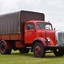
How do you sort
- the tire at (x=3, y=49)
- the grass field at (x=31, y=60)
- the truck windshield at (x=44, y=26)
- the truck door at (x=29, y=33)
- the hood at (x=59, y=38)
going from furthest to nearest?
the tire at (x=3, y=49) < the truck windshield at (x=44, y=26) < the truck door at (x=29, y=33) < the hood at (x=59, y=38) < the grass field at (x=31, y=60)

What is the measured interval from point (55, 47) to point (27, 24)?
328cm

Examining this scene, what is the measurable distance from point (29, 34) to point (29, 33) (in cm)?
7

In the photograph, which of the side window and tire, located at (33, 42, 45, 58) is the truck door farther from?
tire, located at (33, 42, 45, 58)

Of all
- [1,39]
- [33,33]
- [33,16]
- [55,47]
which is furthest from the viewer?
[1,39]

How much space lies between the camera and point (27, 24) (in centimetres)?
2336

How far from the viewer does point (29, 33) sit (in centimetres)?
2298

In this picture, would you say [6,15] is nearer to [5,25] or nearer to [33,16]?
[5,25]

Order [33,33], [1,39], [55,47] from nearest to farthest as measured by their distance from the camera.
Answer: [55,47]
[33,33]
[1,39]

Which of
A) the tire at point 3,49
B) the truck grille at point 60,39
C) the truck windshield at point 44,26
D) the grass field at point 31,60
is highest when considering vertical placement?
the truck windshield at point 44,26

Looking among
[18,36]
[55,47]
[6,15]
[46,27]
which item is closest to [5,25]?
[6,15]

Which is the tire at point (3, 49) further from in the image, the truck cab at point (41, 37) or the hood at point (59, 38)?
the hood at point (59, 38)

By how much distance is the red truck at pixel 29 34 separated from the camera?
2133 cm

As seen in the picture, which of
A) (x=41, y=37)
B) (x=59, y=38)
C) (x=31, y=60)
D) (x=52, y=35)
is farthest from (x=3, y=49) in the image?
(x=31, y=60)

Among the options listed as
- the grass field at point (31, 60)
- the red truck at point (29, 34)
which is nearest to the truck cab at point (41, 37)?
the red truck at point (29, 34)
